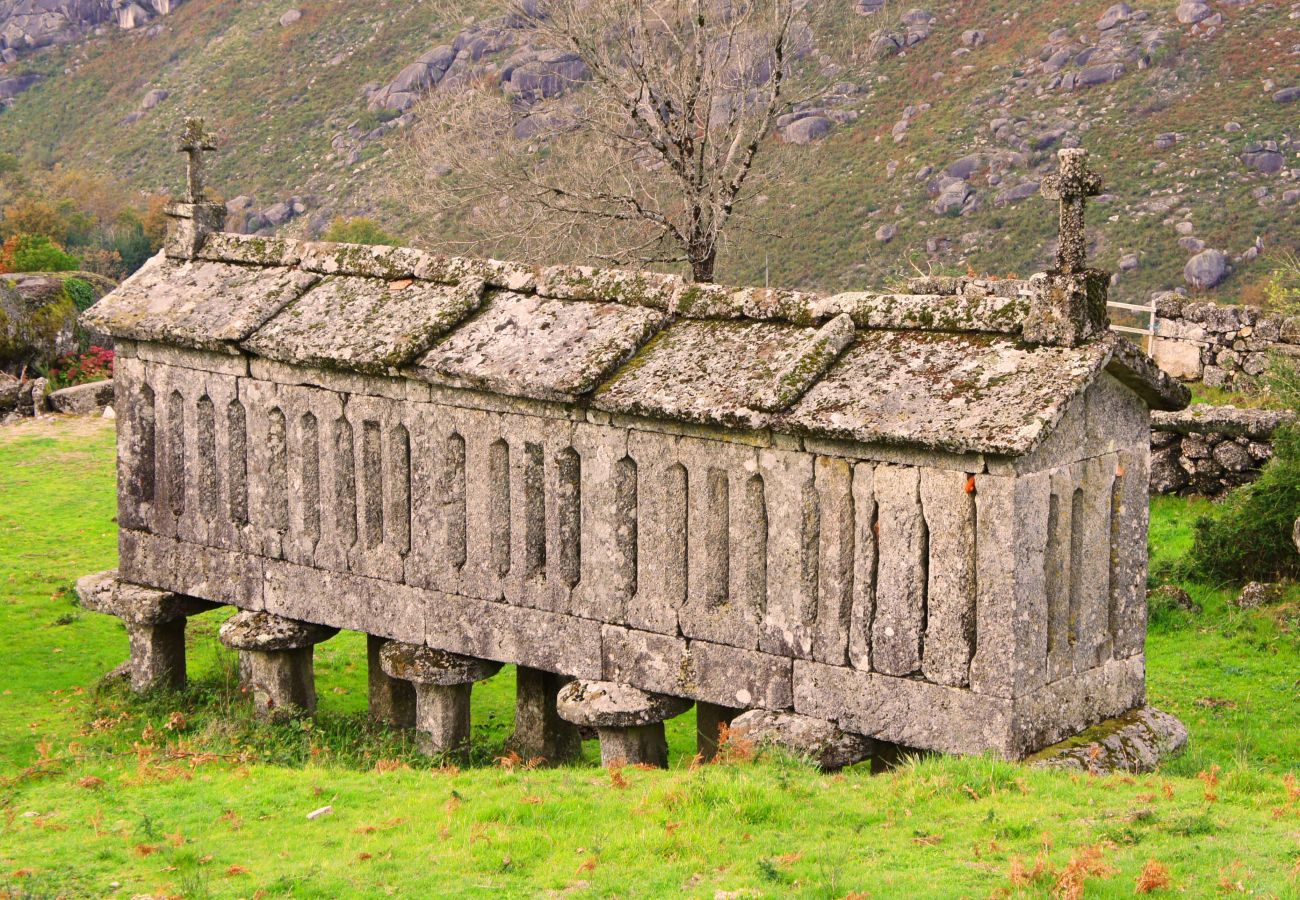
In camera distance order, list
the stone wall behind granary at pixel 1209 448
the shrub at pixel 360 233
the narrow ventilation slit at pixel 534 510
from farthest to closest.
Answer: the shrub at pixel 360 233 < the stone wall behind granary at pixel 1209 448 < the narrow ventilation slit at pixel 534 510

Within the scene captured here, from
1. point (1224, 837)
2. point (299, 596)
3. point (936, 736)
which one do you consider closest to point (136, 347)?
point (299, 596)

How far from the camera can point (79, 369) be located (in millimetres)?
26125

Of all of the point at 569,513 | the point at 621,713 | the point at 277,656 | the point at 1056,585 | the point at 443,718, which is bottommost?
the point at 443,718

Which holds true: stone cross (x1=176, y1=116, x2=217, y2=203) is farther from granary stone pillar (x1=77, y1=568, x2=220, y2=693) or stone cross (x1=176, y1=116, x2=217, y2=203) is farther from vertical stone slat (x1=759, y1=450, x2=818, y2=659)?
vertical stone slat (x1=759, y1=450, x2=818, y2=659)

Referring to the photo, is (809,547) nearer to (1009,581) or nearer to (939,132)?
(1009,581)

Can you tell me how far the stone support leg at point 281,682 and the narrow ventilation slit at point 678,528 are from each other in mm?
3509

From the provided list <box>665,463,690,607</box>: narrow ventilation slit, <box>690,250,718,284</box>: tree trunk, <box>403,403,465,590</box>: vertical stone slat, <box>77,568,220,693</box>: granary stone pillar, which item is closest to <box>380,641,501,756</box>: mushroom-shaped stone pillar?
<box>403,403,465,590</box>: vertical stone slat

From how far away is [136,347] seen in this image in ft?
41.3

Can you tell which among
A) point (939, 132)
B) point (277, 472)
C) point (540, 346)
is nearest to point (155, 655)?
point (277, 472)

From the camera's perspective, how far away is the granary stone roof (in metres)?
8.80

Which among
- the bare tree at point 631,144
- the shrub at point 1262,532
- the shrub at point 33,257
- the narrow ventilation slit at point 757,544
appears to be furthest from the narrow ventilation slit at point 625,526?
the shrub at point 33,257

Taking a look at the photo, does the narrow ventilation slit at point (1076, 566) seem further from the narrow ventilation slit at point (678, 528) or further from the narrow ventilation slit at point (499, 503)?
the narrow ventilation slit at point (499, 503)

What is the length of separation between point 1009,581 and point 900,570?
2.14ft

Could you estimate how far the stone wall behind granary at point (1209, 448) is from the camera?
17.6m
